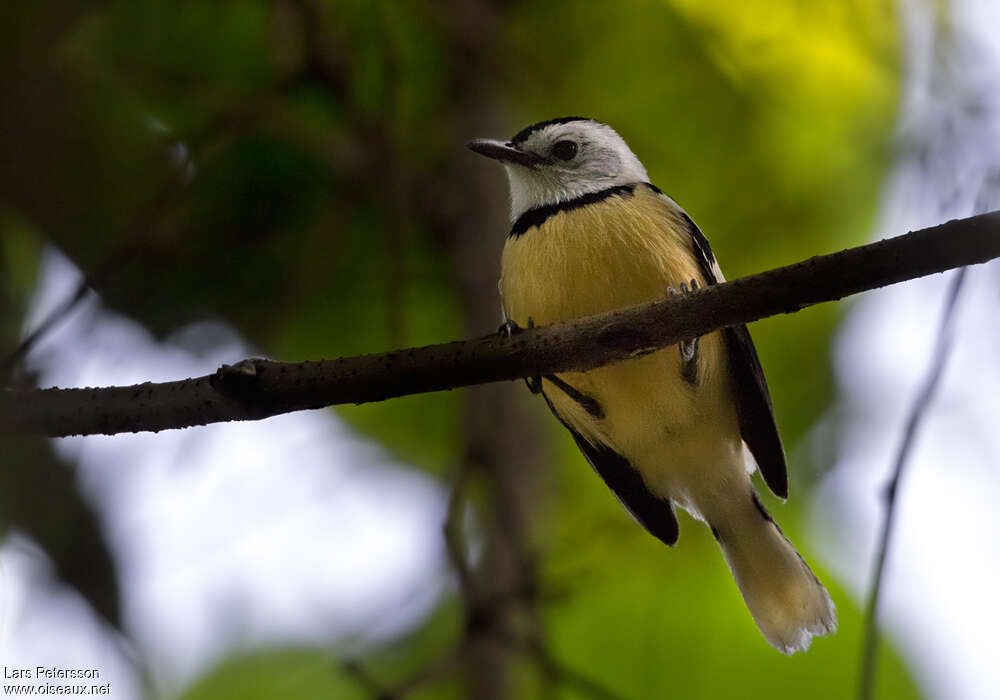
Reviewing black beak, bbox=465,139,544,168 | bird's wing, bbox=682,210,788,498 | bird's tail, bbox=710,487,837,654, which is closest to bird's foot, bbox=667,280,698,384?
→ bird's wing, bbox=682,210,788,498

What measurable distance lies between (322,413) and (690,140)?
1.73 meters

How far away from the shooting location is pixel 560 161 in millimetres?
3455

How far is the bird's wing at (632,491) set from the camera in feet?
10.6

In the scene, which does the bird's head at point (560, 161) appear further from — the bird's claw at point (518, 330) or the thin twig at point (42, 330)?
the thin twig at point (42, 330)

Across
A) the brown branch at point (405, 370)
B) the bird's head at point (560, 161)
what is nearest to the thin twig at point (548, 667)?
the brown branch at point (405, 370)

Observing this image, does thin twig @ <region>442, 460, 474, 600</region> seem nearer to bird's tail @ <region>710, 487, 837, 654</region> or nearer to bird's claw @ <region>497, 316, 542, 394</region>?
bird's claw @ <region>497, 316, 542, 394</region>

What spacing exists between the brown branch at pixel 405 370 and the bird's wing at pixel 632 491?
117cm

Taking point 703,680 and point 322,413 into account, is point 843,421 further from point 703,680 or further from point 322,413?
point 322,413

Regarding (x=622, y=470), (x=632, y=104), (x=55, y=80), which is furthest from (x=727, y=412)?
(x=55, y=80)

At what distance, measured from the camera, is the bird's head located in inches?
132

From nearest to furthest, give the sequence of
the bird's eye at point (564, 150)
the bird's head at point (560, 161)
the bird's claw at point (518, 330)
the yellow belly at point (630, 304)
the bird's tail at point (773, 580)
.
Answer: the bird's claw at point (518, 330) → the yellow belly at point (630, 304) → the bird's tail at point (773, 580) → the bird's head at point (560, 161) → the bird's eye at point (564, 150)

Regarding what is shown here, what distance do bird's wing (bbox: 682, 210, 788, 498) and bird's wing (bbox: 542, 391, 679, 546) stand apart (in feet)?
1.17

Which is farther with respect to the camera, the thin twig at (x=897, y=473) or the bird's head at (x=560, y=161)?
the bird's head at (x=560, y=161)

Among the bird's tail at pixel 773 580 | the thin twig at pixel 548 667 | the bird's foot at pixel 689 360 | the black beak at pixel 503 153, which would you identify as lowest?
the bird's tail at pixel 773 580
